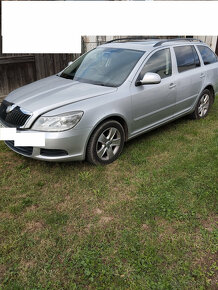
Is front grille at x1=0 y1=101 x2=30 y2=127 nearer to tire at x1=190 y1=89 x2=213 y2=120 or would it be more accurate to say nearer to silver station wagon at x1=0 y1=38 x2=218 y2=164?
silver station wagon at x1=0 y1=38 x2=218 y2=164

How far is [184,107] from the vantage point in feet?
16.5

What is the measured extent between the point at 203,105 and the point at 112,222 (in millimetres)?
3829

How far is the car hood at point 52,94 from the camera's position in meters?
3.42

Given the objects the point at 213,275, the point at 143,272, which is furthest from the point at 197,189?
the point at 143,272

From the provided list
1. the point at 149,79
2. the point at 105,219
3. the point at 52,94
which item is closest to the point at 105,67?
the point at 149,79

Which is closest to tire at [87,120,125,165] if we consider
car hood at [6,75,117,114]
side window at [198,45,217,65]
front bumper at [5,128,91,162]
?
front bumper at [5,128,91,162]

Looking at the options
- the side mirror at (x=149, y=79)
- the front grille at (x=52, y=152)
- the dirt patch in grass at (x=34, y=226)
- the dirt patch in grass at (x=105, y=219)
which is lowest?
the dirt patch in grass at (x=34, y=226)

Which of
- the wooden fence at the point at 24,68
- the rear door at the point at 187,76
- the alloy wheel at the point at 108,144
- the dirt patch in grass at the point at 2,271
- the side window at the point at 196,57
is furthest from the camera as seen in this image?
the wooden fence at the point at 24,68

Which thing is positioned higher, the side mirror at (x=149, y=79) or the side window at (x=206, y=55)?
the side window at (x=206, y=55)

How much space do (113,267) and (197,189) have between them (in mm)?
1521

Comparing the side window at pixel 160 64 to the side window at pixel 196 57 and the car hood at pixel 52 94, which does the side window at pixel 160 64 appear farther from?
the side window at pixel 196 57

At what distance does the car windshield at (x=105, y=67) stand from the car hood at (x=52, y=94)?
0.21 meters

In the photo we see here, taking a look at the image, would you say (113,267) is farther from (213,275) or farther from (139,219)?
(213,275)

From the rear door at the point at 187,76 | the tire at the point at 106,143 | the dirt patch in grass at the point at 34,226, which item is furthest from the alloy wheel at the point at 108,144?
the rear door at the point at 187,76
